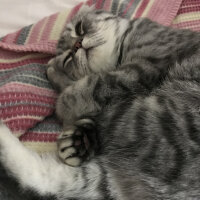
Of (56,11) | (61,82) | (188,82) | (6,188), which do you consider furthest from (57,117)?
(56,11)

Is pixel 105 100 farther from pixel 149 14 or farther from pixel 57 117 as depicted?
pixel 149 14

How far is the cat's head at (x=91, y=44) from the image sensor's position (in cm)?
123

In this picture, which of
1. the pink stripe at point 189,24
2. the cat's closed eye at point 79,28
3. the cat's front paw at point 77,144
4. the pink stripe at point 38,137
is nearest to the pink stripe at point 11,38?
the cat's closed eye at point 79,28

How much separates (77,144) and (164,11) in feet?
3.20

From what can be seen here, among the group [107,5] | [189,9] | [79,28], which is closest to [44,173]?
[79,28]

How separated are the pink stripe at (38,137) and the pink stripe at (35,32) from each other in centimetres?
53

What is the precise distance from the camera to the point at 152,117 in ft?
3.01

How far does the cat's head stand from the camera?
123 cm

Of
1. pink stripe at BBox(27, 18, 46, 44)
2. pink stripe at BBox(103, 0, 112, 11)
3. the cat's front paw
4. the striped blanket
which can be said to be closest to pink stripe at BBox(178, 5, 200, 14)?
the striped blanket

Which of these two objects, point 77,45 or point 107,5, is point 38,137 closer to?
point 77,45

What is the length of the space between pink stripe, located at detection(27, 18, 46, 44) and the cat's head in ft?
0.44

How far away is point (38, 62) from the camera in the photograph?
53.4 inches

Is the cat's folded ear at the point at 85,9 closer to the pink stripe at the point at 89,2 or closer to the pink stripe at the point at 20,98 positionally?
the pink stripe at the point at 89,2

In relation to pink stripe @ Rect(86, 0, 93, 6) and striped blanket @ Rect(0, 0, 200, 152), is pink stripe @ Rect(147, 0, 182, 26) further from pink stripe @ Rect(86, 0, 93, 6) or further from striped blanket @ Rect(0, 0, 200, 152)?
pink stripe @ Rect(86, 0, 93, 6)
